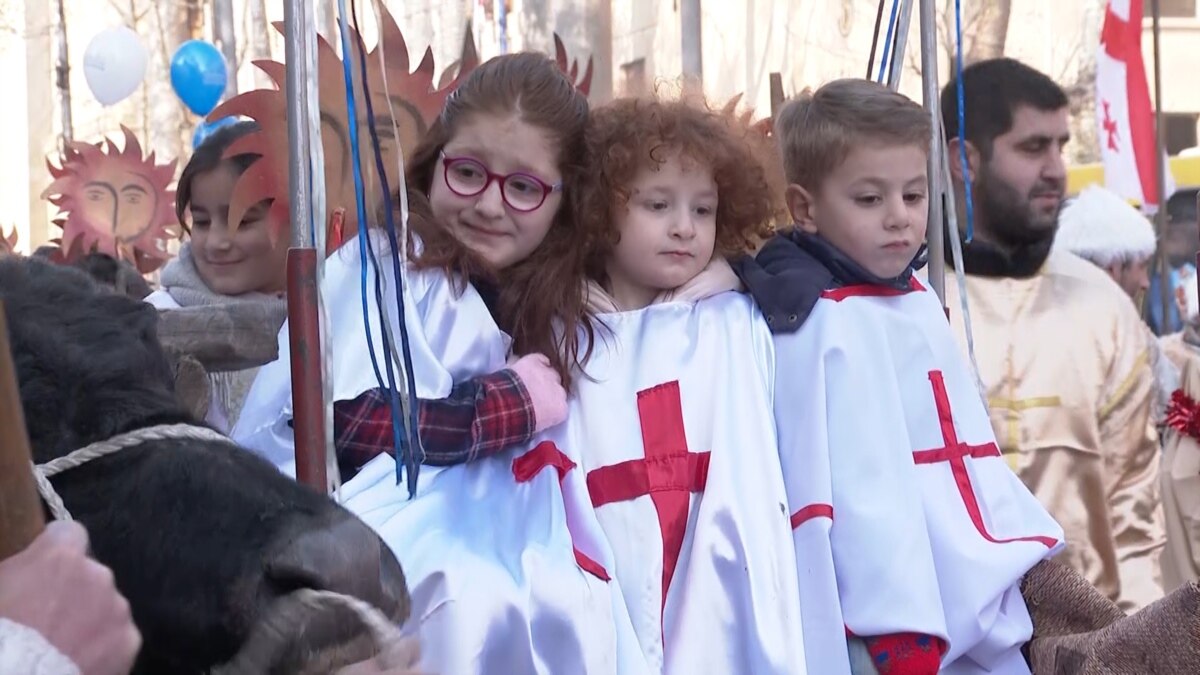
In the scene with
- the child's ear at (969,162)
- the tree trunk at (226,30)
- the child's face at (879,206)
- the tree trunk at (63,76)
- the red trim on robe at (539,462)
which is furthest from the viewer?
the tree trunk at (63,76)

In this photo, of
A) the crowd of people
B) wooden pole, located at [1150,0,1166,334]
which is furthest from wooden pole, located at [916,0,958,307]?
wooden pole, located at [1150,0,1166,334]

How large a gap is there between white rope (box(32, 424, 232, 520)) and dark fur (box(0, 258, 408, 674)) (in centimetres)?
1

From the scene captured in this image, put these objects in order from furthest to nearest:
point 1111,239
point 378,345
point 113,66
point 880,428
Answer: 1. point 113,66
2. point 1111,239
3. point 880,428
4. point 378,345

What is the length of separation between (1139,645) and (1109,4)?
19.4 feet

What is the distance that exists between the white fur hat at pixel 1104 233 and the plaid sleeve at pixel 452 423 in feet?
11.9

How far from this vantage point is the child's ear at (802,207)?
9.91 feet

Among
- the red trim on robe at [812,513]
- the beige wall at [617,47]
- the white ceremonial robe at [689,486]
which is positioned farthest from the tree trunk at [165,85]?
the red trim on robe at [812,513]

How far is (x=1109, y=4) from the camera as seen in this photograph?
769 cm

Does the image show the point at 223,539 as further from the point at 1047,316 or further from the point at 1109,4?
the point at 1109,4

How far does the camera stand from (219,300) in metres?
3.39

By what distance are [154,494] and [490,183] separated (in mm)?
1314

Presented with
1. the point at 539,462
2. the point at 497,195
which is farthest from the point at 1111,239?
the point at 539,462

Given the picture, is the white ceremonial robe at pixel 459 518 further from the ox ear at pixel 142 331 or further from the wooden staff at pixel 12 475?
the wooden staff at pixel 12 475

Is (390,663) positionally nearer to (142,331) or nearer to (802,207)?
(142,331)
